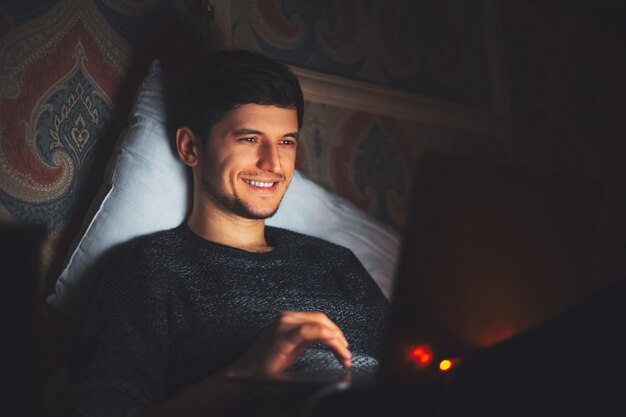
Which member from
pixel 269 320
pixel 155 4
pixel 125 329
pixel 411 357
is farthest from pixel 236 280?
pixel 155 4

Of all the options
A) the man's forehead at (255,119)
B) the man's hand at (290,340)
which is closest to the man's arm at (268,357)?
the man's hand at (290,340)

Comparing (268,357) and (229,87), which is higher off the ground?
(229,87)

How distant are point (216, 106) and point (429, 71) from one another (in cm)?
95

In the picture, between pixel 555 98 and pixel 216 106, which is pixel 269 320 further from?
pixel 555 98

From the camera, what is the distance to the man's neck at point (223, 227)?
1.23 metres

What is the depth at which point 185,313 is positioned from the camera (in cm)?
105

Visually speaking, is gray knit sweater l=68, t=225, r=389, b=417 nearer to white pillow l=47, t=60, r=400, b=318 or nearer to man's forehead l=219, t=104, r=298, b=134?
white pillow l=47, t=60, r=400, b=318

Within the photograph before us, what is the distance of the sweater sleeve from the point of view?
88 cm

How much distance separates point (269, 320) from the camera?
3.56ft

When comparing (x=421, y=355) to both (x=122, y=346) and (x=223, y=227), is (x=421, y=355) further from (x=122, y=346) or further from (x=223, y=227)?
(x=223, y=227)

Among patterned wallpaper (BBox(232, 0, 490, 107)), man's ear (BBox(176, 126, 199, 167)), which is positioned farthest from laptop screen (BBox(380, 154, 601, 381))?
patterned wallpaper (BBox(232, 0, 490, 107))

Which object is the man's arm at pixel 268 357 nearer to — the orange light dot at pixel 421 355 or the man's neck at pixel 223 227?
the orange light dot at pixel 421 355

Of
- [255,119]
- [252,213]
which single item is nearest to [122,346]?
[252,213]

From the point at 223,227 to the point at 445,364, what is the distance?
24.2 inches
